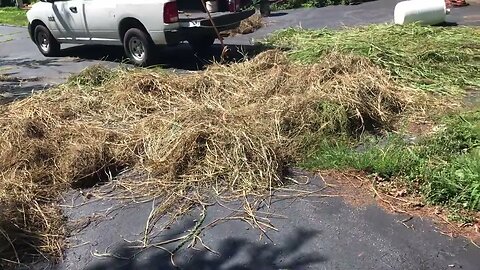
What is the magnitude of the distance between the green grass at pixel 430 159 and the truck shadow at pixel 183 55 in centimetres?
383

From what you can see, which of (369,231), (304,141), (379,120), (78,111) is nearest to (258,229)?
(369,231)

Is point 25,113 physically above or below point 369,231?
above

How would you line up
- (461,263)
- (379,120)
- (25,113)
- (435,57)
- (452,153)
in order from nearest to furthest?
(461,263)
(452,153)
(379,120)
(25,113)
(435,57)

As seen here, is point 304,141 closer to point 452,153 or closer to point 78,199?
point 452,153

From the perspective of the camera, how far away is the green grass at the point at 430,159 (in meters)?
4.12

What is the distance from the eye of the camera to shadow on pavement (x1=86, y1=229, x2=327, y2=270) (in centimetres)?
367

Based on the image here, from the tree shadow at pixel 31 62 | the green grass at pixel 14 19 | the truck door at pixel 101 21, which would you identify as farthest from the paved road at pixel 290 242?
the green grass at pixel 14 19

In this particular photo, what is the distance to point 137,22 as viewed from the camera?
9242 mm

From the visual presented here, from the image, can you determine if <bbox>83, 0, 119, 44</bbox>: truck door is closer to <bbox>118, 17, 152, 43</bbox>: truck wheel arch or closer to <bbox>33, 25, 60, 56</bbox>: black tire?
<bbox>118, 17, 152, 43</bbox>: truck wheel arch

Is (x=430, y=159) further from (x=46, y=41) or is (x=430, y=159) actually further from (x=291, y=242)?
(x=46, y=41)

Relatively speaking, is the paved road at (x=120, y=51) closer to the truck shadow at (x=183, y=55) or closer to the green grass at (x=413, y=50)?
the truck shadow at (x=183, y=55)

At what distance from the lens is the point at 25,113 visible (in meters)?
6.34

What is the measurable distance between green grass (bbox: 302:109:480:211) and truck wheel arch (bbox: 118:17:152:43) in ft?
16.9

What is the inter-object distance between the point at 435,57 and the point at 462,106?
1812 millimetres
